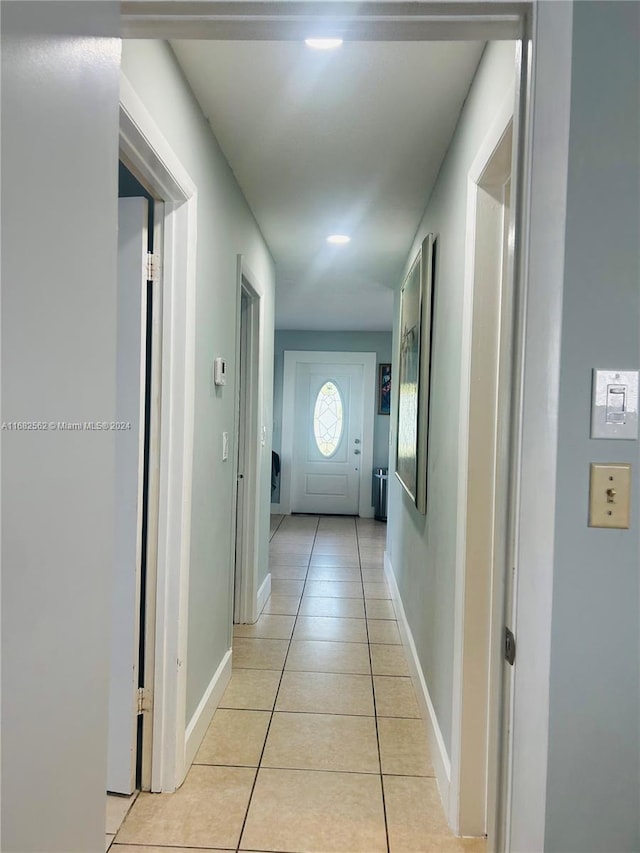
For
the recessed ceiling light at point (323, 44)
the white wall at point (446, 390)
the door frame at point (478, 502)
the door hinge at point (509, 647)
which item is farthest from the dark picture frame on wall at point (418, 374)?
the door hinge at point (509, 647)

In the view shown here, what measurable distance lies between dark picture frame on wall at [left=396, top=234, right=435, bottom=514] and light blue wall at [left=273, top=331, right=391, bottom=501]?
400 centimetres

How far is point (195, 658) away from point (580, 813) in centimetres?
160

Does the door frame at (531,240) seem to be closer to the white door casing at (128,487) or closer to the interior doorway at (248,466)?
the white door casing at (128,487)

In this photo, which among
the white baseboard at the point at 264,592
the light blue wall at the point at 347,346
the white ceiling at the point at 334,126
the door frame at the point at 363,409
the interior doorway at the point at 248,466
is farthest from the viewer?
the light blue wall at the point at 347,346

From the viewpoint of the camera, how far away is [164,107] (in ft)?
5.65

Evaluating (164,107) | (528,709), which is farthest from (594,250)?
(164,107)

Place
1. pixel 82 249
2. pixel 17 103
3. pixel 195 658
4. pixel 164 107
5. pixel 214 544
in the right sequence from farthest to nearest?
pixel 214 544, pixel 195 658, pixel 164 107, pixel 82 249, pixel 17 103

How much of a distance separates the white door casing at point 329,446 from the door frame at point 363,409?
60 mm

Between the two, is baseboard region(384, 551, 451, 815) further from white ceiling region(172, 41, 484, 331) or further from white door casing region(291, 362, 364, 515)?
white door casing region(291, 362, 364, 515)

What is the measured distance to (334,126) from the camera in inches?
86.3

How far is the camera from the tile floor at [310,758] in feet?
5.88

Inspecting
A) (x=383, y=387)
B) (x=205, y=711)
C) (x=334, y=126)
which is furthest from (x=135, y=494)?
(x=383, y=387)

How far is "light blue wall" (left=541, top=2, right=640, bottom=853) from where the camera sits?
3.09 ft

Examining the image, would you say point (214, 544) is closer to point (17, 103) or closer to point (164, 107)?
point (164, 107)
